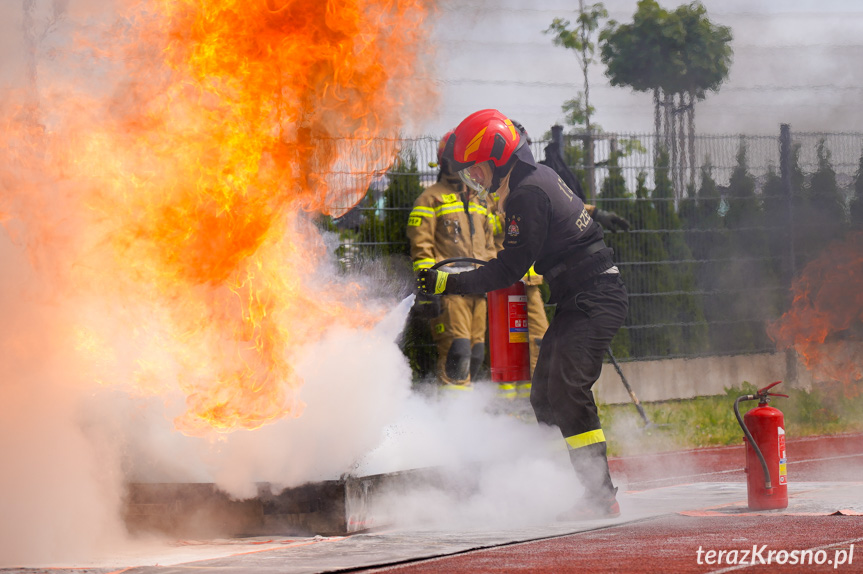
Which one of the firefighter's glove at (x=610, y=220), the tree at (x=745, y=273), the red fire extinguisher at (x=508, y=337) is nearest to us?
the red fire extinguisher at (x=508, y=337)

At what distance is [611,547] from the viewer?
16.0ft

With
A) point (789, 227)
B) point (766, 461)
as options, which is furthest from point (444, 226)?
point (789, 227)

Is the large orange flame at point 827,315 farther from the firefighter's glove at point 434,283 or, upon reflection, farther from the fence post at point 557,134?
the firefighter's glove at point 434,283

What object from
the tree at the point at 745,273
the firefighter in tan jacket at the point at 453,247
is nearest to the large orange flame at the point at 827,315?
the tree at the point at 745,273

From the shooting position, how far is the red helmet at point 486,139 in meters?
6.27

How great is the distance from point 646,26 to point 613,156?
4843 mm

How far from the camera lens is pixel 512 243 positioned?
6156mm

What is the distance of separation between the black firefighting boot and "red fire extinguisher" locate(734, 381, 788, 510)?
83cm

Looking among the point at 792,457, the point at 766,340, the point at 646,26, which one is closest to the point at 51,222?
A: the point at 792,457

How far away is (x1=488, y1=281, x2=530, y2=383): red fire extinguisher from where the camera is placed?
6695 mm

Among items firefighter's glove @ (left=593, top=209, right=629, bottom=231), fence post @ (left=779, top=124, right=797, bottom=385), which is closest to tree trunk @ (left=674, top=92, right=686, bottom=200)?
fence post @ (left=779, top=124, right=797, bottom=385)

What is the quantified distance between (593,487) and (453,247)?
13.7 ft

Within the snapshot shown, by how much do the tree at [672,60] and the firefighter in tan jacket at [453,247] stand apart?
320 centimetres

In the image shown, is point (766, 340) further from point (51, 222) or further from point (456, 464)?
point (51, 222)
